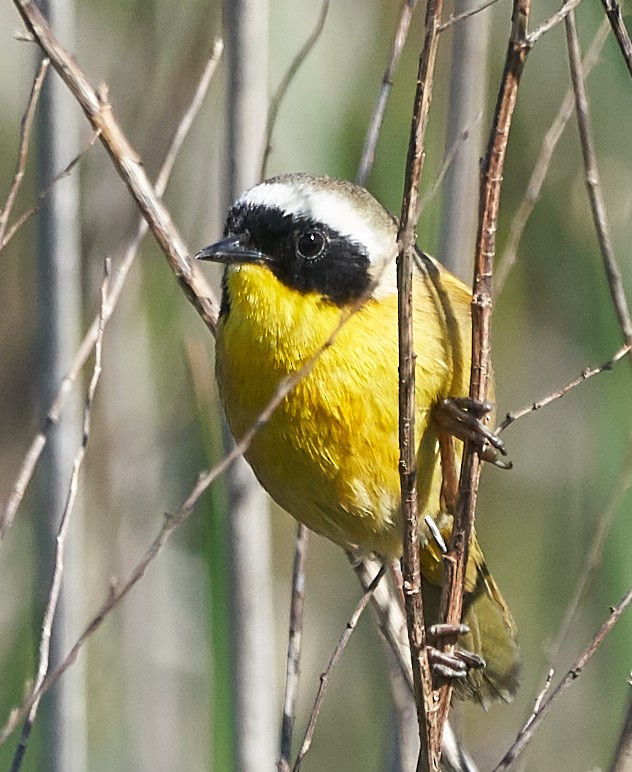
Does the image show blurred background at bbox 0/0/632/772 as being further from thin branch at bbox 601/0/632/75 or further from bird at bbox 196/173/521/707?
thin branch at bbox 601/0/632/75

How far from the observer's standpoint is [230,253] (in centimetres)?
167

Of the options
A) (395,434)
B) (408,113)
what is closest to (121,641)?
(395,434)

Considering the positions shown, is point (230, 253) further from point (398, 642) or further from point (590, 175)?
point (398, 642)

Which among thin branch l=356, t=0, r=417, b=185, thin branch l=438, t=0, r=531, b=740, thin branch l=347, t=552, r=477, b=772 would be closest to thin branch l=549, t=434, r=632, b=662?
thin branch l=347, t=552, r=477, b=772

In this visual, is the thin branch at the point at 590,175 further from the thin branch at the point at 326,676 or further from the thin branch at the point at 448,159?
the thin branch at the point at 326,676

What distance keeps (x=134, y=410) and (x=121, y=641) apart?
1.51 feet

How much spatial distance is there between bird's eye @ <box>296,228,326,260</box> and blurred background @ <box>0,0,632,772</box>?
48 centimetres

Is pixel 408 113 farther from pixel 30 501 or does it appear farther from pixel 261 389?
pixel 30 501

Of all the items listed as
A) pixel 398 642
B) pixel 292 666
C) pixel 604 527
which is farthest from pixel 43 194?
pixel 604 527

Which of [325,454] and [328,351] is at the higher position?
[328,351]

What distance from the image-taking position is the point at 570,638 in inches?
101

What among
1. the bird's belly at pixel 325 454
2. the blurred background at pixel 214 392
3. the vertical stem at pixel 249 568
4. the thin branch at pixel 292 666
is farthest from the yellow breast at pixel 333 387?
the blurred background at pixel 214 392

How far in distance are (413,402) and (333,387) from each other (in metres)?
0.34

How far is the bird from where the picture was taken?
5.36 feet
